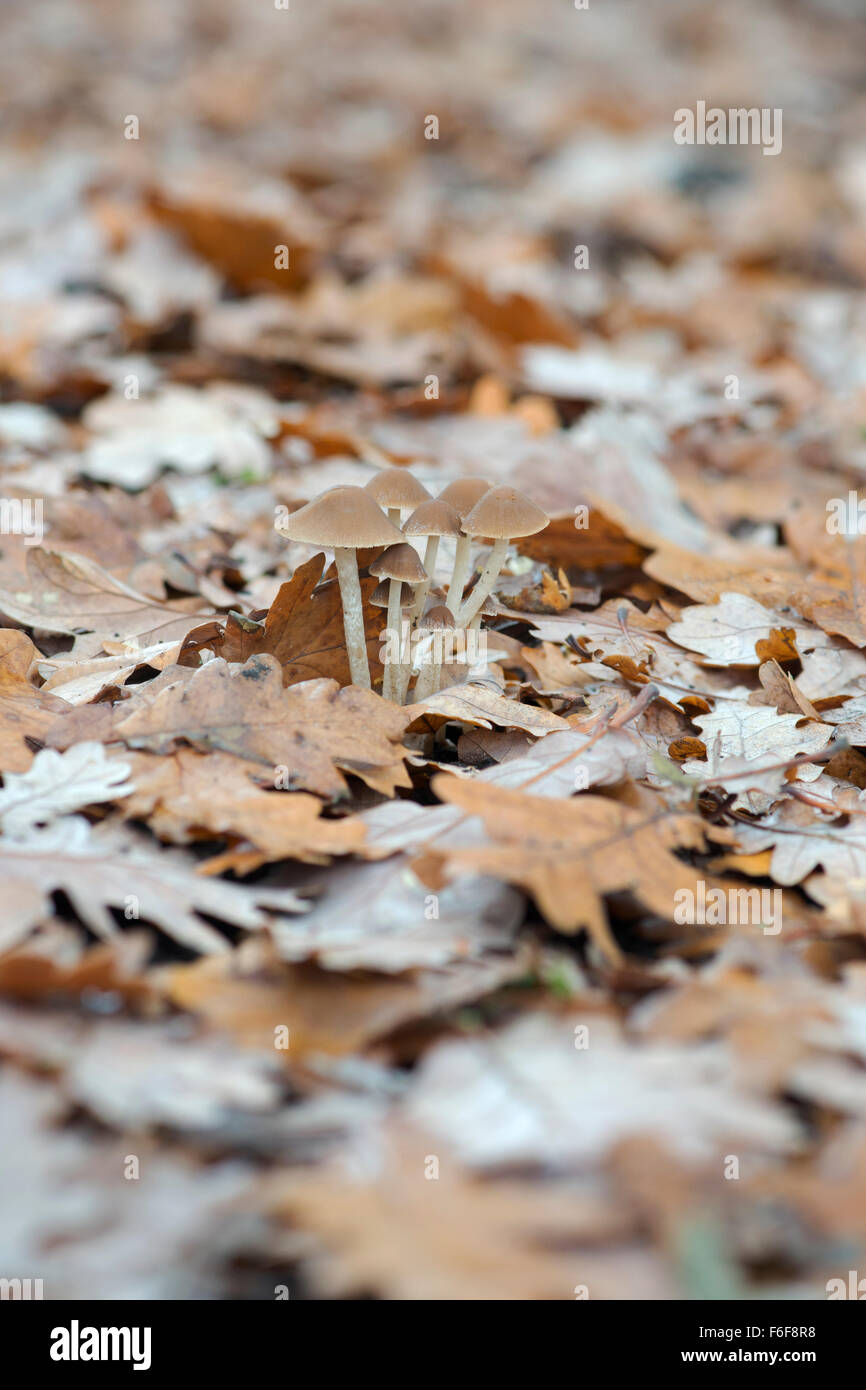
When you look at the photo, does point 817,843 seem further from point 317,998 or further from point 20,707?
point 20,707

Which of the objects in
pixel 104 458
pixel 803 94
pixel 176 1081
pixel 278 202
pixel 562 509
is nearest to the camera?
pixel 176 1081

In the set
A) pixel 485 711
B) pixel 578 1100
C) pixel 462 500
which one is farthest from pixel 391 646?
pixel 578 1100

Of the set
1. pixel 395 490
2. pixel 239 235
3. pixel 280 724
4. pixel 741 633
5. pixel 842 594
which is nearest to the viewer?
pixel 280 724

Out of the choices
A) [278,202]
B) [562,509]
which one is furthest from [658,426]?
[278,202]

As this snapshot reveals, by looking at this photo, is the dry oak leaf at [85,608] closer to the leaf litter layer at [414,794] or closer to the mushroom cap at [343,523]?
the leaf litter layer at [414,794]

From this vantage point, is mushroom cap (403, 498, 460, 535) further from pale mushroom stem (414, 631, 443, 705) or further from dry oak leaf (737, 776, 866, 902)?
dry oak leaf (737, 776, 866, 902)

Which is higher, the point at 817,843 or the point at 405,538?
the point at 405,538
